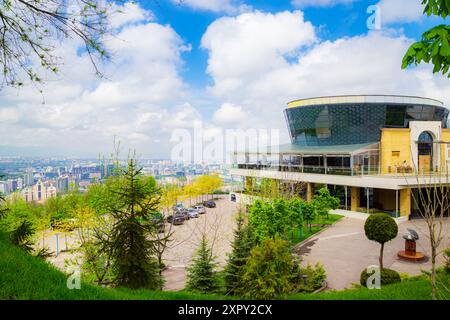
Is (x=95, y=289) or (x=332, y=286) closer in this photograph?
(x=95, y=289)

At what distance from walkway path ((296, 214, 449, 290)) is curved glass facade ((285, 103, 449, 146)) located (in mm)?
12744

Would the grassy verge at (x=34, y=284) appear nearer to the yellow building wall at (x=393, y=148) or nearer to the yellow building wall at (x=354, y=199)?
the yellow building wall at (x=354, y=199)

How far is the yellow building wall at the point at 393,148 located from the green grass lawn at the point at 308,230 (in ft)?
24.3

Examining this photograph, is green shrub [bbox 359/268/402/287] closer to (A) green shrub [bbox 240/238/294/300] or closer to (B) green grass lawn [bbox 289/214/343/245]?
→ (A) green shrub [bbox 240/238/294/300]

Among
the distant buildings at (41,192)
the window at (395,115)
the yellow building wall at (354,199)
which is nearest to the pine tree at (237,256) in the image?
the yellow building wall at (354,199)

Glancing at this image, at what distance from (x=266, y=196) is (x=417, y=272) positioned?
12.0m

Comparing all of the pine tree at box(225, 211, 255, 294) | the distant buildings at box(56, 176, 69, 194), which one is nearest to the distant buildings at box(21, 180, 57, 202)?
the distant buildings at box(56, 176, 69, 194)

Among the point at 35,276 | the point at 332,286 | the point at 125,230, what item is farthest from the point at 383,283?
the point at 35,276

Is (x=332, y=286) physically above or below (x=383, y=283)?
below

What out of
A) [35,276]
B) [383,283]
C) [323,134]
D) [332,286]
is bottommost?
[332,286]

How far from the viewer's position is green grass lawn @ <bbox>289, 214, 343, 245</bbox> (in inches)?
747
